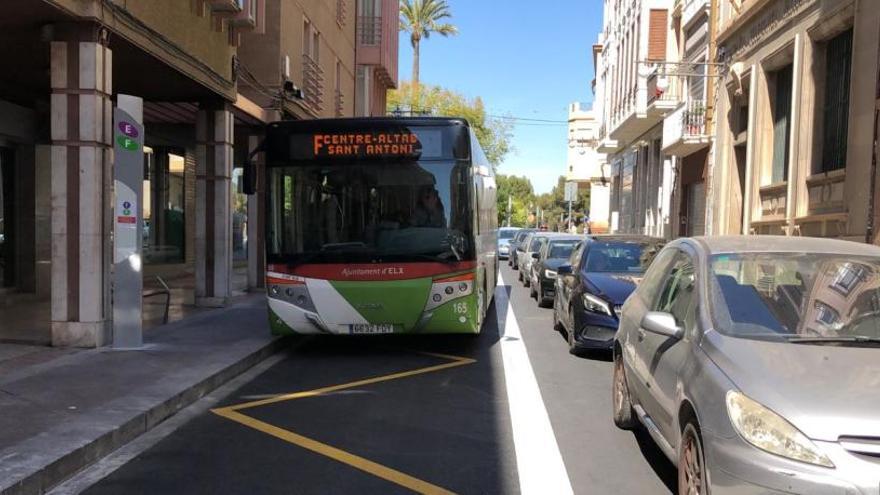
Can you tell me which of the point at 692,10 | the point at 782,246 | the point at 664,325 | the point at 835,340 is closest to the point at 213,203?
the point at 664,325

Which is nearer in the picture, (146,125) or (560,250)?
(146,125)

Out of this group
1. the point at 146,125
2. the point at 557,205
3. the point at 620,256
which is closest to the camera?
the point at 620,256

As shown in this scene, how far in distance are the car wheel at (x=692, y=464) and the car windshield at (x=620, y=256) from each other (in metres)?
6.19

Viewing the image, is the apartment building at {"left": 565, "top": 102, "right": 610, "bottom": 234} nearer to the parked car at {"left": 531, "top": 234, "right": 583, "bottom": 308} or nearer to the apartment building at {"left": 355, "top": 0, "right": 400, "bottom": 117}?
the apartment building at {"left": 355, "top": 0, "right": 400, "bottom": 117}

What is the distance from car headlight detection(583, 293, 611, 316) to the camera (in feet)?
30.0

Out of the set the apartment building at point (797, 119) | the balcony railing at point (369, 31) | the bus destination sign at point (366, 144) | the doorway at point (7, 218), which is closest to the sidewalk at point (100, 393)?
the bus destination sign at point (366, 144)

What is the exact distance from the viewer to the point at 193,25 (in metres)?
11.4

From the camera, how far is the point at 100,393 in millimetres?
6711

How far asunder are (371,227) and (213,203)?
5.68 metres

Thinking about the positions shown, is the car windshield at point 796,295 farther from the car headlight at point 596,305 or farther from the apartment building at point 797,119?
the apartment building at point 797,119

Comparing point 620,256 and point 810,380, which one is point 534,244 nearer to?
point 620,256

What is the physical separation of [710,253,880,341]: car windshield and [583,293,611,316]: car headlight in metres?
4.36

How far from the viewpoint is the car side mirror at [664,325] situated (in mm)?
4492

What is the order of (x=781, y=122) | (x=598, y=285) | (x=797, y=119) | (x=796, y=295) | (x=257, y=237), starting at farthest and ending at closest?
1. (x=781, y=122)
2. (x=257, y=237)
3. (x=797, y=119)
4. (x=598, y=285)
5. (x=796, y=295)
